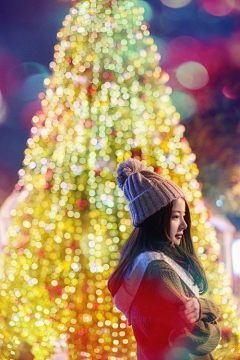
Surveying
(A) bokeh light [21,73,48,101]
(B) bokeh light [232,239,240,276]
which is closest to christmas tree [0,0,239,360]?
(A) bokeh light [21,73,48,101]

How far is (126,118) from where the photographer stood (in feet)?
6.64

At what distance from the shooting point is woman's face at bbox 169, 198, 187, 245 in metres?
1.23

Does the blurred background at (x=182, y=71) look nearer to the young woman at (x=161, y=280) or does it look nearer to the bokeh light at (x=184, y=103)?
the bokeh light at (x=184, y=103)

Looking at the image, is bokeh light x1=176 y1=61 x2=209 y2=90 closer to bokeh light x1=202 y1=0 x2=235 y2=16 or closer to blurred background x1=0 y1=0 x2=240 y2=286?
blurred background x1=0 y1=0 x2=240 y2=286

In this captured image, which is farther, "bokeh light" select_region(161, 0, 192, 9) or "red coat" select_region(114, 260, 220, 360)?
"bokeh light" select_region(161, 0, 192, 9)

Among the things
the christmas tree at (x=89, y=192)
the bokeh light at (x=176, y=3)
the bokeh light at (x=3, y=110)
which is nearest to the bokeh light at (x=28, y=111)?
the bokeh light at (x=3, y=110)

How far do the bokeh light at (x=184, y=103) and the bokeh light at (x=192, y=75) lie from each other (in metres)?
0.15

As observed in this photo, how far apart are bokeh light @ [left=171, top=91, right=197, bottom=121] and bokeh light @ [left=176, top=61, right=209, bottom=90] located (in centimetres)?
15

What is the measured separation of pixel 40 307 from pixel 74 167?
1.11 m

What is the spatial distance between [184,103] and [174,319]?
3.62 meters

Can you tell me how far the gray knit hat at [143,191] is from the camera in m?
1.17

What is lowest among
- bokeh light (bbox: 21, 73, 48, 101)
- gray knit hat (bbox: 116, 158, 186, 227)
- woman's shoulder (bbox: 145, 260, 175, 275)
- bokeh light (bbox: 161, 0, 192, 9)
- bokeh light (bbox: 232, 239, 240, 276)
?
bokeh light (bbox: 232, 239, 240, 276)

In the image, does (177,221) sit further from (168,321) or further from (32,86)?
(32,86)

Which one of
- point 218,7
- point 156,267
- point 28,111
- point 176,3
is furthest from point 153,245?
point 218,7
